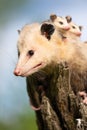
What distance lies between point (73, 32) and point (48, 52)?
→ 43.7 inches

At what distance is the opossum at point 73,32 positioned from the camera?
769cm

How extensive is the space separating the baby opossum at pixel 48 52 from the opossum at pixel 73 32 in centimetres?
19

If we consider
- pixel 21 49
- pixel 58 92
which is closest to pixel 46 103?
pixel 58 92

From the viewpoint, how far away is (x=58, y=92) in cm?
690

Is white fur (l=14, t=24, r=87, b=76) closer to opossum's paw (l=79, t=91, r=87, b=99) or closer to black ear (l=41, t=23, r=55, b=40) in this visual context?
black ear (l=41, t=23, r=55, b=40)

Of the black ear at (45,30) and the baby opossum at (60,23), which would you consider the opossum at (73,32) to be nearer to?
the baby opossum at (60,23)

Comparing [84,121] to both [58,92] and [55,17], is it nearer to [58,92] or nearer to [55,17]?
[58,92]

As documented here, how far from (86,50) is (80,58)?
0.17m

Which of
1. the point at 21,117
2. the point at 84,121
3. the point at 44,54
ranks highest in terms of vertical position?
the point at 44,54

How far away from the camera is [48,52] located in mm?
7207

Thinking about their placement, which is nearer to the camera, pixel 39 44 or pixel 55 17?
pixel 39 44

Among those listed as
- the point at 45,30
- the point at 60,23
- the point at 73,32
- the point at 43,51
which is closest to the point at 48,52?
the point at 43,51

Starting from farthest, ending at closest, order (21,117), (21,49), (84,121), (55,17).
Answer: (21,117) < (55,17) < (21,49) < (84,121)

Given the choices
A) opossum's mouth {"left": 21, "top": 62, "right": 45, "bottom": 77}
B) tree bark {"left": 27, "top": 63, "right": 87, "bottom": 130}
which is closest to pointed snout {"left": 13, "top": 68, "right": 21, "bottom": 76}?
opossum's mouth {"left": 21, "top": 62, "right": 45, "bottom": 77}
